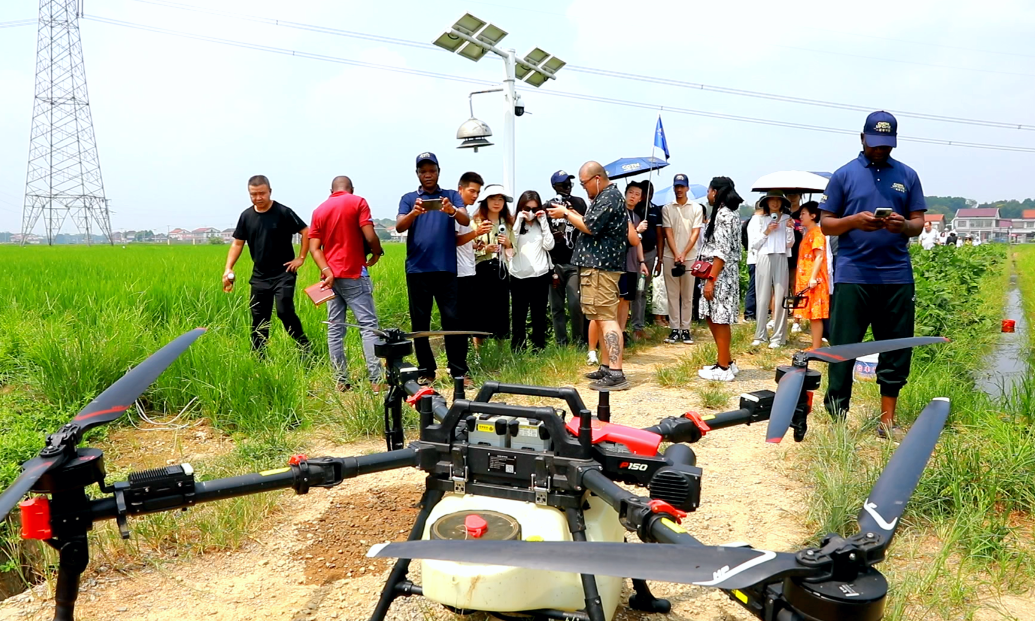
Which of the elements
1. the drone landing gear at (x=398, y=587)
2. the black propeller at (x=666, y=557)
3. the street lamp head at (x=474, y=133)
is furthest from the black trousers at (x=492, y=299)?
the black propeller at (x=666, y=557)

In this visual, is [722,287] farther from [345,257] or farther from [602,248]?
[345,257]

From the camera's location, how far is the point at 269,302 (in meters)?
6.47

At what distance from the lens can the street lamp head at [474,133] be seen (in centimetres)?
916

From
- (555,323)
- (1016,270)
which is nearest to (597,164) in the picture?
(555,323)

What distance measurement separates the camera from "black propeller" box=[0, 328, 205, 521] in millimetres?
1639

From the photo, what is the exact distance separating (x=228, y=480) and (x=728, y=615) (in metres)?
1.93

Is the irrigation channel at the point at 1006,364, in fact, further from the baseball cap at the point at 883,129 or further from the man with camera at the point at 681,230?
the man with camera at the point at 681,230

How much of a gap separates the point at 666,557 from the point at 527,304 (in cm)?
623

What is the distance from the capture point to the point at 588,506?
2303 mm

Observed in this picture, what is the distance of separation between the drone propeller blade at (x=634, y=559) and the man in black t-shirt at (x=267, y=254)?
5.33 meters

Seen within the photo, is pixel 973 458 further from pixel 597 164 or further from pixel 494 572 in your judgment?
pixel 597 164

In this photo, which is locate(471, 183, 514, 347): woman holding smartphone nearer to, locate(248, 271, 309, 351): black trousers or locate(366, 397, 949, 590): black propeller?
locate(248, 271, 309, 351): black trousers

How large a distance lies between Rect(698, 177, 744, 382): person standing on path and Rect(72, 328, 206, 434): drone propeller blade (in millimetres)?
4698

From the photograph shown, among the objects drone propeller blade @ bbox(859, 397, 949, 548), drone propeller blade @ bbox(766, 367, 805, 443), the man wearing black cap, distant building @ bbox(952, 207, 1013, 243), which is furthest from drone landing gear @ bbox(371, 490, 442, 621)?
distant building @ bbox(952, 207, 1013, 243)
